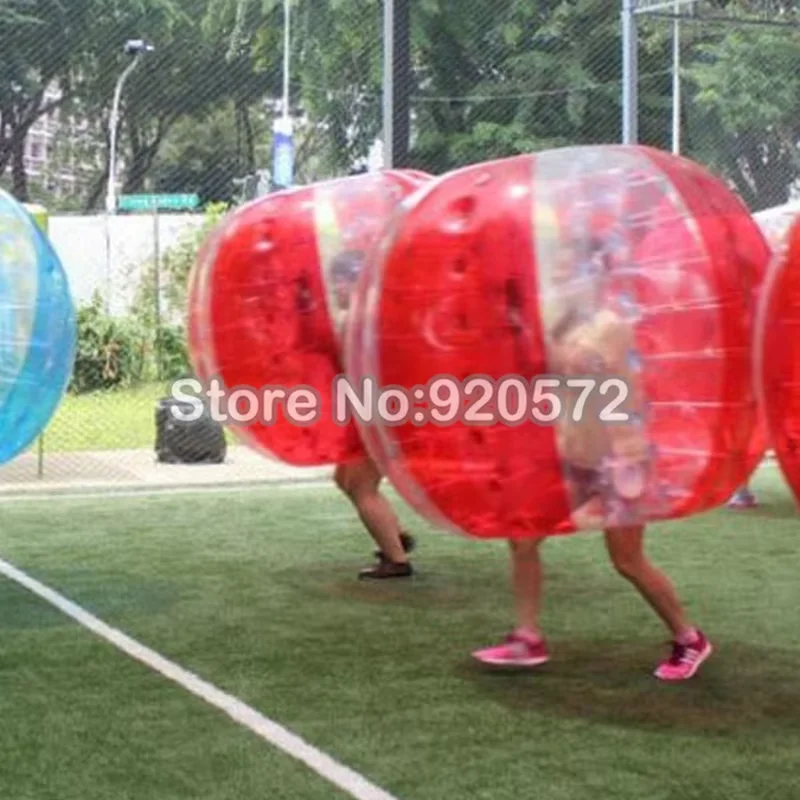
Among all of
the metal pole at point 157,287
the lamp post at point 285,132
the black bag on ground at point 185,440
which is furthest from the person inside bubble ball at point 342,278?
the lamp post at point 285,132

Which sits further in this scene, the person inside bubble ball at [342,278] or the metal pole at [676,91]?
the metal pole at [676,91]

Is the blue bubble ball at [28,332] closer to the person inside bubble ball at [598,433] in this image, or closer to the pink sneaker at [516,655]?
the pink sneaker at [516,655]

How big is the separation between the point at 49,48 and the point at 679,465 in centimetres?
1002

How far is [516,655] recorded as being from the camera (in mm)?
4777

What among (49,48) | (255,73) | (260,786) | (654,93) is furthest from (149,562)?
(654,93)

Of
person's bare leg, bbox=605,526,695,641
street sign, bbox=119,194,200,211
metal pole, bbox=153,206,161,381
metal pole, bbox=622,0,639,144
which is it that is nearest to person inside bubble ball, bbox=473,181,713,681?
person's bare leg, bbox=605,526,695,641

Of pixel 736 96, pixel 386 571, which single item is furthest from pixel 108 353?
pixel 386 571

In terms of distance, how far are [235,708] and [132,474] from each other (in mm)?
6176

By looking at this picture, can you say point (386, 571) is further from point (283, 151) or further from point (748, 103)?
point (748, 103)

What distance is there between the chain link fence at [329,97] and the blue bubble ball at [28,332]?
713 cm

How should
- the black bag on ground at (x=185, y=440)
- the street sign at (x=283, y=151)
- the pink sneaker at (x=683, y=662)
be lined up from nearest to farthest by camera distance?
the pink sneaker at (x=683, y=662) → the black bag on ground at (x=185, y=440) → the street sign at (x=283, y=151)

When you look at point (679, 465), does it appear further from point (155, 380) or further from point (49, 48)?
point (155, 380)

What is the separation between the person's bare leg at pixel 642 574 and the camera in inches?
176

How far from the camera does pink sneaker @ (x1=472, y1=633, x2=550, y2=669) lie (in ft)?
15.6
